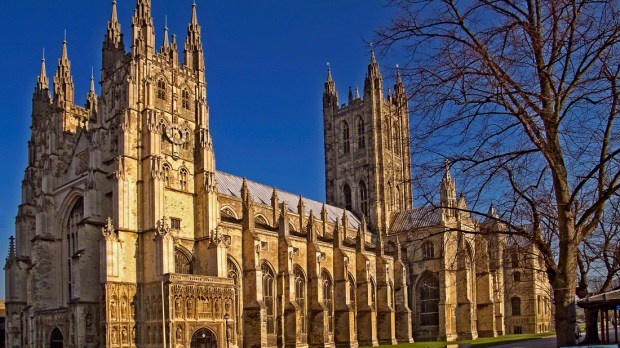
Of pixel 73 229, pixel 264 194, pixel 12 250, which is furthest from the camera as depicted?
pixel 264 194

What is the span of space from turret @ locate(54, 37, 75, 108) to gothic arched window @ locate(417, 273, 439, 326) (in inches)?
1692

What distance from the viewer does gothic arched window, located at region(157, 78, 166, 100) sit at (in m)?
49.9

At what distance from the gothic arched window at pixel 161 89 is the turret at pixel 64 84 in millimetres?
11399

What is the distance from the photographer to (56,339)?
48.2 m

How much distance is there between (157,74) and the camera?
164 ft

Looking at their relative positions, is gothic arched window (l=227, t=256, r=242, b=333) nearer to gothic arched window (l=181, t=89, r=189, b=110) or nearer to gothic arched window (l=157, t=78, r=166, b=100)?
gothic arched window (l=181, t=89, r=189, b=110)

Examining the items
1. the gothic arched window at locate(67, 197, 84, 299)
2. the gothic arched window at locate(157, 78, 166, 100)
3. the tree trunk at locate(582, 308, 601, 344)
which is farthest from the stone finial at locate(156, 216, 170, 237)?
the tree trunk at locate(582, 308, 601, 344)

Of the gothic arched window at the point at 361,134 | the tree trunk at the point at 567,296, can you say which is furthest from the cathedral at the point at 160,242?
the tree trunk at the point at 567,296

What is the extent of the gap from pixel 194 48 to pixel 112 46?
6.58 metres

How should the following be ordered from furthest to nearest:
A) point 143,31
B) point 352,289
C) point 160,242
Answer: point 352,289
point 143,31
point 160,242

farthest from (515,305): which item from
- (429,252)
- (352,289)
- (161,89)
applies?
(161,89)

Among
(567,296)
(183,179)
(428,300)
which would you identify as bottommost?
(428,300)

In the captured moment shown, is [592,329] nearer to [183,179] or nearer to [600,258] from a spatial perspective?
[600,258]

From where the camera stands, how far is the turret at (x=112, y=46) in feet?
169
